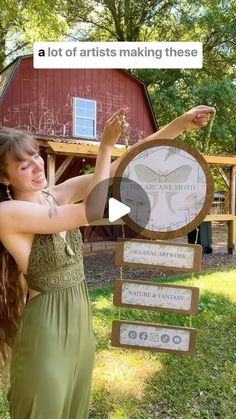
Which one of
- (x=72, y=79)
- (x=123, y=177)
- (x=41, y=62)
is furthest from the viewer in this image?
(x=72, y=79)

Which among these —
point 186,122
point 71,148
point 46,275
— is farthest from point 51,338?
point 71,148

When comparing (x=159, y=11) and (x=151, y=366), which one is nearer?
(x=151, y=366)

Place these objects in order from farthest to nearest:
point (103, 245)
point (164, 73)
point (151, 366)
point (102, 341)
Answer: point (164, 73) → point (103, 245) → point (102, 341) → point (151, 366)

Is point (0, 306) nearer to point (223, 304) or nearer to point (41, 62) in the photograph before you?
point (41, 62)

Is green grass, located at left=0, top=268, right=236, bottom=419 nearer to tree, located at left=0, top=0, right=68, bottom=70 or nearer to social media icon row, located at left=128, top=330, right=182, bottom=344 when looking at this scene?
social media icon row, located at left=128, top=330, right=182, bottom=344

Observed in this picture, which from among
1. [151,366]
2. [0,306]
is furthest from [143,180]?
[151,366]

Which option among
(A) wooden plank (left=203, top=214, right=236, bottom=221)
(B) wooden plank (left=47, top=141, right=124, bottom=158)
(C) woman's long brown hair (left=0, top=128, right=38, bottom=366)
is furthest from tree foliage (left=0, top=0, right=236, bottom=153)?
(C) woman's long brown hair (left=0, top=128, right=38, bottom=366)

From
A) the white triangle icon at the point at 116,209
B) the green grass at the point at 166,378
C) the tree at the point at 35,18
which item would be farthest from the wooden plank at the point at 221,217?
the white triangle icon at the point at 116,209

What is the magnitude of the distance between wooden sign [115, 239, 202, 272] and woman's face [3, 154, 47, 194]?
0.51 m

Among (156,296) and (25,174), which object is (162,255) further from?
(25,174)

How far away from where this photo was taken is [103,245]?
11.1 m

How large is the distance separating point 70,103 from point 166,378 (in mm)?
7688

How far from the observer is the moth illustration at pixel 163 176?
1.71m

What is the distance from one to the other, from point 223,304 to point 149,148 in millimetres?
4178
